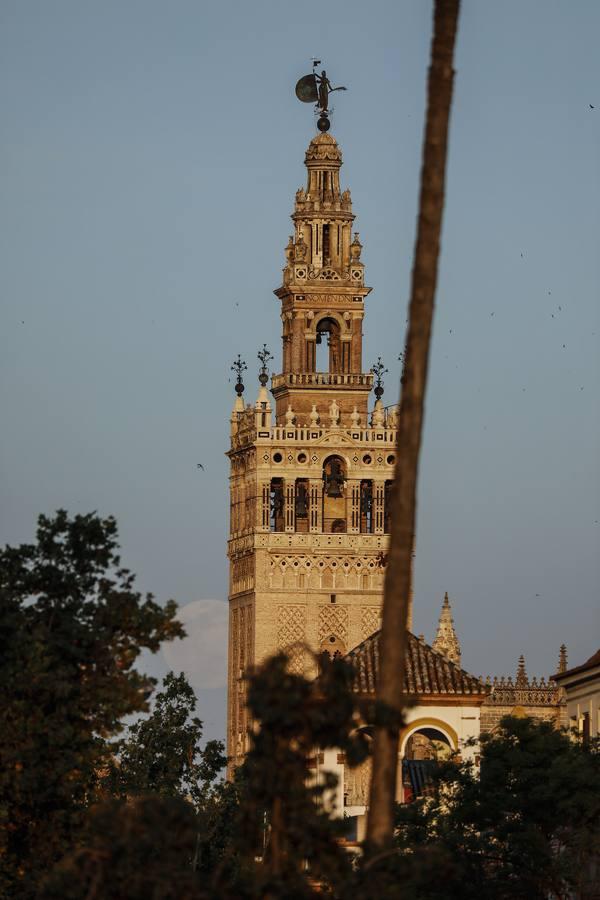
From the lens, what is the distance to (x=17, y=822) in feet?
121

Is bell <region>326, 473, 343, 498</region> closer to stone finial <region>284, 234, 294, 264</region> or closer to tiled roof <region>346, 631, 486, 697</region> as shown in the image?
stone finial <region>284, 234, 294, 264</region>

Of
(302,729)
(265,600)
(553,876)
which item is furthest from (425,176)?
(265,600)

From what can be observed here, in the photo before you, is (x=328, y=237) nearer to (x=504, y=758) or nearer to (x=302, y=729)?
(x=504, y=758)

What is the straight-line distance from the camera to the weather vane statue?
129 m

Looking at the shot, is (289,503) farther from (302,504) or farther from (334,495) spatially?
(334,495)

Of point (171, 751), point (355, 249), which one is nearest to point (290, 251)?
point (355, 249)

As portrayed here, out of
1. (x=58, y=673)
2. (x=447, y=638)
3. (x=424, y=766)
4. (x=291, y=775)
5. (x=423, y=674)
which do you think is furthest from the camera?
(x=447, y=638)

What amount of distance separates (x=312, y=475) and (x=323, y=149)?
53.3 ft

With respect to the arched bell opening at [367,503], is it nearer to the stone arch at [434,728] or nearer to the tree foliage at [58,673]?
the stone arch at [434,728]

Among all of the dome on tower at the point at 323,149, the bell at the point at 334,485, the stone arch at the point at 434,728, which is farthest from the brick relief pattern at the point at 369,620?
the stone arch at the point at 434,728

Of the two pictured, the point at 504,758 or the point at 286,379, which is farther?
the point at 286,379

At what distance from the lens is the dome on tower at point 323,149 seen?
430 feet

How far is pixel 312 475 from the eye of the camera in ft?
413

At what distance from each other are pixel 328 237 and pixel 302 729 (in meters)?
106
